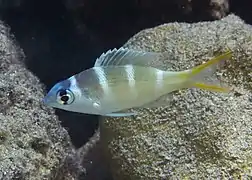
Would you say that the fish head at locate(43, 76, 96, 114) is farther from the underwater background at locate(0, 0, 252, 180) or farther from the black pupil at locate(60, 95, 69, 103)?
the underwater background at locate(0, 0, 252, 180)

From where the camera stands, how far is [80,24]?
14.3 feet

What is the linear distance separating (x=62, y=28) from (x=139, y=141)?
2.15 metres

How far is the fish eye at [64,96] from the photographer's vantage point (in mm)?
1892

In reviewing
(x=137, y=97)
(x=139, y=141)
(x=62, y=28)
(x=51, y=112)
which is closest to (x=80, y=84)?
(x=137, y=97)

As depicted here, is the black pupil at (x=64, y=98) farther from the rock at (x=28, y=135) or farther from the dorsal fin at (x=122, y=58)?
the rock at (x=28, y=135)

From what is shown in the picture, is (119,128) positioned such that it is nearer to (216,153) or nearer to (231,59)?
(216,153)

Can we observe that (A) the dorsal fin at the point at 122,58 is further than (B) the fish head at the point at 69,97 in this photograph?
Yes

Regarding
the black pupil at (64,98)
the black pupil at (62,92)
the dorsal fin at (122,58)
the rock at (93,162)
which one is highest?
the dorsal fin at (122,58)

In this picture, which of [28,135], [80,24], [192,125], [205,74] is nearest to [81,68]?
[80,24]

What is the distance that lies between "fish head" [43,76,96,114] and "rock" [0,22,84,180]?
87 cm

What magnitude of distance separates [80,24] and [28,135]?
6.10 feet

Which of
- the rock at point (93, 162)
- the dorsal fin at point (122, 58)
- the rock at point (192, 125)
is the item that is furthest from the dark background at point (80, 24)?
the dorsal fin at point (122, 58)

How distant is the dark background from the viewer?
13.2ft

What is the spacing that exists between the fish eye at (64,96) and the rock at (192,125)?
0.83 m
